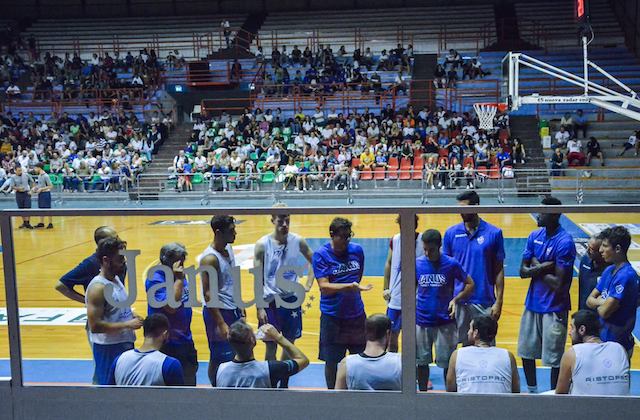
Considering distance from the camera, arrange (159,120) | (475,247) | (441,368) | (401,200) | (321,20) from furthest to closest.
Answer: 1. (321,20)
2. (159,120)
3. (401,200)
4. (475,247)
5. (441,368)

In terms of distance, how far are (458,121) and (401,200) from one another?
6.35m

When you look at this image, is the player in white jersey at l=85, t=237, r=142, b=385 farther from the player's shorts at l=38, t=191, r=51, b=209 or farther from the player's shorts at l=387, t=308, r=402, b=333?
the player's shorts at l=38, t=191, r=51, b=209

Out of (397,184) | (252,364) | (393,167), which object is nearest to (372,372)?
(252,364)

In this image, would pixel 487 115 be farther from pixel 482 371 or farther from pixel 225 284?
pixel 225 284

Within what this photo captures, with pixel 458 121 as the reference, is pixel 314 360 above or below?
below

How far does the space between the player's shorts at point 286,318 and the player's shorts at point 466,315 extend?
0.90 metres

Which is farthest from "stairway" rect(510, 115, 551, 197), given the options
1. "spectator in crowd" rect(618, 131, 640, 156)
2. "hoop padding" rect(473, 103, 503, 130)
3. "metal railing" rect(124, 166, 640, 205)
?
"spectator in crowd" rect(618, 131, 640, 156)

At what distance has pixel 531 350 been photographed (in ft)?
13.1

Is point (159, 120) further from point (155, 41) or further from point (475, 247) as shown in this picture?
point (475, 247)

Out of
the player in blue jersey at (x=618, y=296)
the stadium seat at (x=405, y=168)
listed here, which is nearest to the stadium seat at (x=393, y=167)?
the stadium seat at (x=405, y=168)

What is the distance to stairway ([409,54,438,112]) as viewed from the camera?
28859mm

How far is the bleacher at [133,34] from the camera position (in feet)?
119

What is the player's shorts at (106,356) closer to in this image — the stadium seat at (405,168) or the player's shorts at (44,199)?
the player's shorts at (44,199)

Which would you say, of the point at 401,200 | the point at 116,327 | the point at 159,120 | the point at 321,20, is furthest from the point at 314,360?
the point at 321,20
